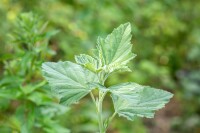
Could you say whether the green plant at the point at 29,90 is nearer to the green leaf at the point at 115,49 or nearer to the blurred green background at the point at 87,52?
the blurred green background at the point at 87,52

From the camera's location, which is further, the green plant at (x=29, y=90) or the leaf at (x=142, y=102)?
the green plant at (x=29, y=90)

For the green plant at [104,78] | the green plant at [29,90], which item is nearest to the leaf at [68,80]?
the green plant at [104,78]

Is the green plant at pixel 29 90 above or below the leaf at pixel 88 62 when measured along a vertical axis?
A: above

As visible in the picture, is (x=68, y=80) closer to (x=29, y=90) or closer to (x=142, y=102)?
(x=142, y=102)

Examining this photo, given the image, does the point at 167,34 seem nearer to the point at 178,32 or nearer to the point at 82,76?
the point at 178,32

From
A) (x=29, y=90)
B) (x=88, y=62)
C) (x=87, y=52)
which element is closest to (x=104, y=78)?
(x=88, y=62)

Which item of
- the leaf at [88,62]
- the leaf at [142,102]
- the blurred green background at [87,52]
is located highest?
the blurred green background at [87,52]

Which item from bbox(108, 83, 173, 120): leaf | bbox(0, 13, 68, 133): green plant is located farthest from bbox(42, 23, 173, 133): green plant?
bbox(0, 13, 68, 133): green plant
